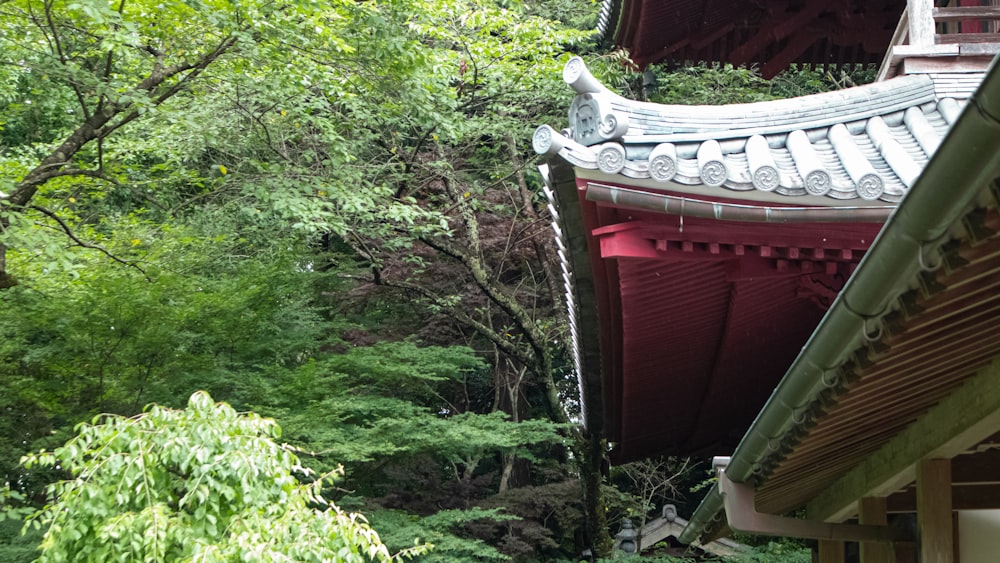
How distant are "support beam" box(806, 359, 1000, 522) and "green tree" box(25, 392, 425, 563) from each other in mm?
1862

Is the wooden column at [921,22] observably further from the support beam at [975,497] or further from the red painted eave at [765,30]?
the red painted eave at [765,30]

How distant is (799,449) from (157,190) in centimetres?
1006

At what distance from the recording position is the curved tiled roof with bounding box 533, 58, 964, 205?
4.04 meters

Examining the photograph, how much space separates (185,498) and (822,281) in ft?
9.39

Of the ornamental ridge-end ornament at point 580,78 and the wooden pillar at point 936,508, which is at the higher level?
the ornamental ridge-end ornament at point 580,78

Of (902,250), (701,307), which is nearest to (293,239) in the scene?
(701,307)

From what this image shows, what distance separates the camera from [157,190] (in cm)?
1159

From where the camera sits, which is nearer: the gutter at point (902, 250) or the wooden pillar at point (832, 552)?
the gutter at point (902, 250)

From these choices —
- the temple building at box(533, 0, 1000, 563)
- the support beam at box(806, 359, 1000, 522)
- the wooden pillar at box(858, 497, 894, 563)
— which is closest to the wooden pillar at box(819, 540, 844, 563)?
the temple building at box(533, 0, 1000, 563)

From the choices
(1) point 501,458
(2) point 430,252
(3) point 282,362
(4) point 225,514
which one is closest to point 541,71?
(2) point 430,252

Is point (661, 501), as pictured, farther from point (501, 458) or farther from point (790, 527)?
point (790, 527)

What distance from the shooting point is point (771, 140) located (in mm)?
4602

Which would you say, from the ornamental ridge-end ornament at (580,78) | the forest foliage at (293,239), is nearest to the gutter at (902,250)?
the ornamental ridge-end ornament at (580,78)

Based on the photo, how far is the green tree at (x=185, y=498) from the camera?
345cm
